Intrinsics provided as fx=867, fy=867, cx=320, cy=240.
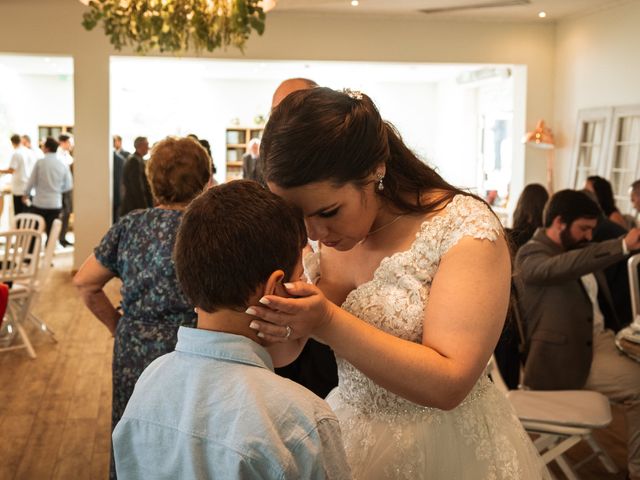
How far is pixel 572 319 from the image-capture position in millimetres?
4004

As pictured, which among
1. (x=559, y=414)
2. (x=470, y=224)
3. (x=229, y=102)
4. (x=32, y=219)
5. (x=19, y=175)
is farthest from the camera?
(x=229, y=102)

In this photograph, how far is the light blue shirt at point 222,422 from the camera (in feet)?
4.30

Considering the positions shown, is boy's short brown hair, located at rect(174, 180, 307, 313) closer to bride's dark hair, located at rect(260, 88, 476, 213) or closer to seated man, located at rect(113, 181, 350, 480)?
seated man, located at rect(113, 181, 350, 480)

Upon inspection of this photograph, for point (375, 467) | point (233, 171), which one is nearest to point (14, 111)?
point (233, 171)

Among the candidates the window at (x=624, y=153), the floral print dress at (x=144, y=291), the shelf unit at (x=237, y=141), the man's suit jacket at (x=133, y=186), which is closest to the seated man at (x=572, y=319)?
the floral print dress at (x=144, y=291)

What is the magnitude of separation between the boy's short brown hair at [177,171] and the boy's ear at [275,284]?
1.84 meters

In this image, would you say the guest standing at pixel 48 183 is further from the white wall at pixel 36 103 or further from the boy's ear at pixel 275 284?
the boy's ear at pixel 275 284

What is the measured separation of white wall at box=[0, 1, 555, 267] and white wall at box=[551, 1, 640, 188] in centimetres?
30

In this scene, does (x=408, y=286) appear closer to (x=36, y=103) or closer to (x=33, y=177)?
(x=33, y=177)

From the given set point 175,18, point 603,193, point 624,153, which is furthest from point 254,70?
point 175,18

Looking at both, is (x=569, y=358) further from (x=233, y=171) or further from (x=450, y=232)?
(x=233, y=171)

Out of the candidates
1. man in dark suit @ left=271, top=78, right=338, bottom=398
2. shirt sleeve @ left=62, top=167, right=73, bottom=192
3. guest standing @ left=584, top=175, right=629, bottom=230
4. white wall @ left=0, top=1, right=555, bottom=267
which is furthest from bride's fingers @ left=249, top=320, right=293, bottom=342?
shirt sleeve @ left=62, top=167, right=73, bottom=192

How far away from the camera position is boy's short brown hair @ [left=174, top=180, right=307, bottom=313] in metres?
1.38

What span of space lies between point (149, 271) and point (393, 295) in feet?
4.75
